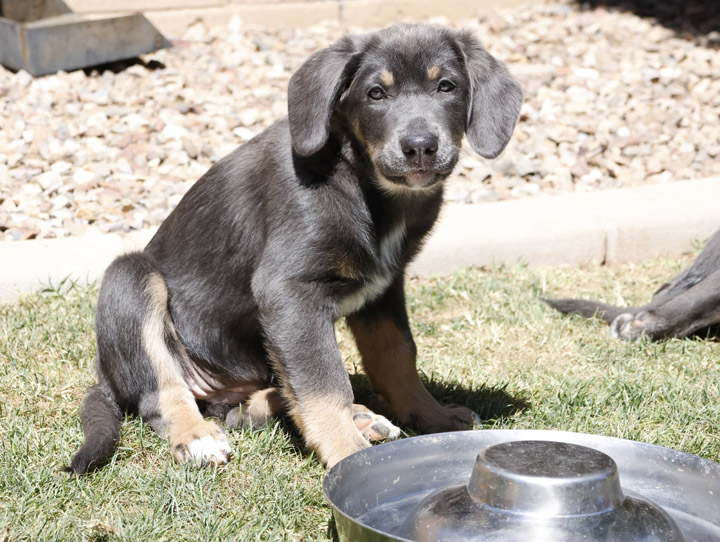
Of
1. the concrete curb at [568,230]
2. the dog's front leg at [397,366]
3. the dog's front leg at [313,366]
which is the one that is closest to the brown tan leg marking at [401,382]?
the dog's front leg at [397,366]

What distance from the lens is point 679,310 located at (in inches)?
172

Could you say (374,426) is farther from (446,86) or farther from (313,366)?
(446,86)

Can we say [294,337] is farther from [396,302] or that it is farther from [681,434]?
[681,434]

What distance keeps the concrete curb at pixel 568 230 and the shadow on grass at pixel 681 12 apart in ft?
11.9

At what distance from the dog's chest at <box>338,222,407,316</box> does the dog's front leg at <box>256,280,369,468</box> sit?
16cm

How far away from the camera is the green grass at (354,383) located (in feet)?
9.37

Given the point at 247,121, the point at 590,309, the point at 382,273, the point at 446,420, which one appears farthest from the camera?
the point at 247,121

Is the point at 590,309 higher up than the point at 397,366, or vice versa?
the point at 397,366

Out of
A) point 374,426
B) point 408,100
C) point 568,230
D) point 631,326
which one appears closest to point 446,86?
point 408,100

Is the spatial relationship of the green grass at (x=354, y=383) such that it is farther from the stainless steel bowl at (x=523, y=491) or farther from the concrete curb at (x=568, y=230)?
the stainless steel bowl at (x=523, y=491)

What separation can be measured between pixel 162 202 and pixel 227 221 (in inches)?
80.4

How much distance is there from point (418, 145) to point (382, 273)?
51cm

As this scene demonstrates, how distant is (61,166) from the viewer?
18.8 ft

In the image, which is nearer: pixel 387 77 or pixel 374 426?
pixel 387 77
